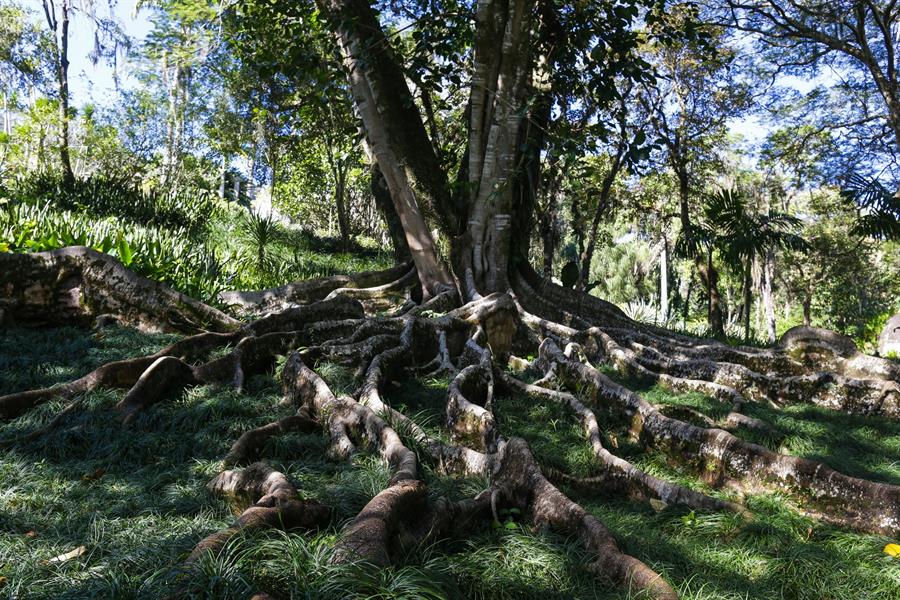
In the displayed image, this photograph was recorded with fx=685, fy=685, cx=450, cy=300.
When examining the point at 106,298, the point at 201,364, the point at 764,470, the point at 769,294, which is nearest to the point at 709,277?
the point at 764,470

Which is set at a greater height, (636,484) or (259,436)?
(259,436)

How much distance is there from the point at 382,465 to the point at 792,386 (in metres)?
4.38

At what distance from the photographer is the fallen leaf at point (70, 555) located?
2.62 meters

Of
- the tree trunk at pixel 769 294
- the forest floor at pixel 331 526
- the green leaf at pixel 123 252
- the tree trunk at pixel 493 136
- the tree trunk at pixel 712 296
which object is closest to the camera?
the forest floor at pixel 331 526

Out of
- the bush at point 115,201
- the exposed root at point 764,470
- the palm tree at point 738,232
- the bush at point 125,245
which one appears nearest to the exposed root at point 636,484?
the exposed root at point 764,470

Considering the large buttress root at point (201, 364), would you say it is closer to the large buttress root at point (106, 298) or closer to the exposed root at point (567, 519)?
the large buttress root at point (106, 298)

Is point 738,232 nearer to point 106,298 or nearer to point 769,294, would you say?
point 106,298

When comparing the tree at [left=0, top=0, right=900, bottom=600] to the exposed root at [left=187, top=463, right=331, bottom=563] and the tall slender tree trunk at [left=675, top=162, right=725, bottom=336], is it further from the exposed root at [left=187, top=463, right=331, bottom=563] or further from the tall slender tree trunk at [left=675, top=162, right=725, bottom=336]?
the tall slender tree trunk at [left=675, top=162, right=725, bottom=336]

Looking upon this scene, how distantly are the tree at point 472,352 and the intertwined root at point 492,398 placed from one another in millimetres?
14

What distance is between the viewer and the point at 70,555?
2.67 metres

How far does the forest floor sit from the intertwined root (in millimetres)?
112

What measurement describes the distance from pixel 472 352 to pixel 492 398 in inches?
40.8

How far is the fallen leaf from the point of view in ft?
8.59

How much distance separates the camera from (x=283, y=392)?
214 inches
